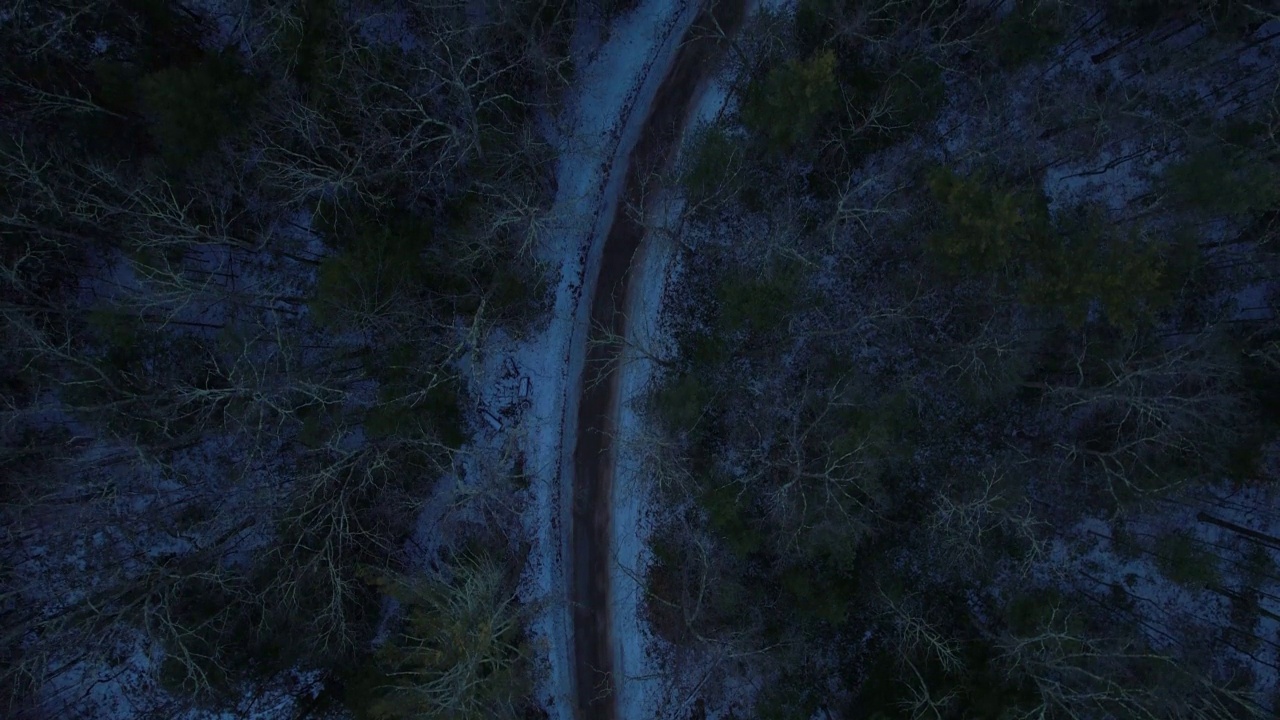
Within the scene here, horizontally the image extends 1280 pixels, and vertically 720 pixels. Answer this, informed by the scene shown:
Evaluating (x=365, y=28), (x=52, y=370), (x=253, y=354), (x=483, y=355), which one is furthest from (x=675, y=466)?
(x=52, y=370)

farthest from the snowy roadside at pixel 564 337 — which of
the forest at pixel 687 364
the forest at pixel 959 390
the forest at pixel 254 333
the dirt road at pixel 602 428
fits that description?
the forest at pixel 959 390

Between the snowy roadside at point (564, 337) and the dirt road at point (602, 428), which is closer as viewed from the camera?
the snowy roadside at point (564, 337)

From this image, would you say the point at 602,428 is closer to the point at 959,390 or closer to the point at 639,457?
the point at 639,457

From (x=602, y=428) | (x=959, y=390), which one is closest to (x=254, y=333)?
(x=602, y=428)

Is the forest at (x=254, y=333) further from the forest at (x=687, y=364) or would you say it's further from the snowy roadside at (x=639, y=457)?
the snowy roadside at (x=639, y=457)

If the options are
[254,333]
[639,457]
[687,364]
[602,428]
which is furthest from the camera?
[602,428]
